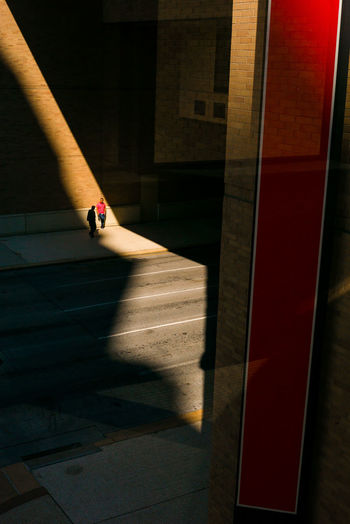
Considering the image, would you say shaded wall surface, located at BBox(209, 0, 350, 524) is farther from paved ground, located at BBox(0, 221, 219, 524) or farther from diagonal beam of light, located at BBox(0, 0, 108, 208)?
diagonal beam of light, located at BBox(0, 0, 108, 208)

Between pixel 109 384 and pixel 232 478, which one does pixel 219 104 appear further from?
pixel 232 478

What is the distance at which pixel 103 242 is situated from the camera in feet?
99.9

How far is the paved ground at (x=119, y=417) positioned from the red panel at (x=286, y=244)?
3741mm

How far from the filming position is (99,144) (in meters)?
32.5

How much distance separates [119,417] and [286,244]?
8.76m

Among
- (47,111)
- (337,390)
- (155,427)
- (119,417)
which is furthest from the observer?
(47,111)

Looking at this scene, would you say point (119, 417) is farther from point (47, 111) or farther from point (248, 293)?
point (47, 111)

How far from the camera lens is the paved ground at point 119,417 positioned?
12133 millimetres

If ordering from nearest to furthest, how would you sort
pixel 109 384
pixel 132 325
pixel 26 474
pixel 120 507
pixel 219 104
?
pixel 120 507, pixel 26 474, pixel 109 384, pixel 132 325, pixel 219 104

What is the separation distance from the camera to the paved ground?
12133mm

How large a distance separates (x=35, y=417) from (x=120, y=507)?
395 centimetres

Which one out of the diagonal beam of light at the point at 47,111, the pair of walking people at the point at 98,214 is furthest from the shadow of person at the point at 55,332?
the pair of walking people at the point at 98,214

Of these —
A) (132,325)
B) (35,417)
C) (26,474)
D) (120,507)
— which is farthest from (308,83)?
(132,325)

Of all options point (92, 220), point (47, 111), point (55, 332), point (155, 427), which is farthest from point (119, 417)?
point (47, 111)
